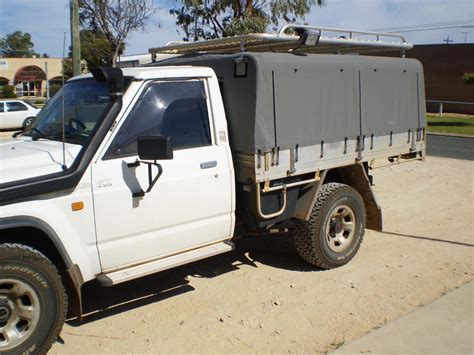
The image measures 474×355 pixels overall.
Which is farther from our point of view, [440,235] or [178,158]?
[440,235]

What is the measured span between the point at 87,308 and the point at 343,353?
221 centimetres

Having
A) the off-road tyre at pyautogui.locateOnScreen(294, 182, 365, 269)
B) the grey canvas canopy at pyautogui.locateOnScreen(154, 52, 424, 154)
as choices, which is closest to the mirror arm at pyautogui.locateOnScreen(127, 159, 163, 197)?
the grey canvas canopy at pyautogui.locateOnScreen(154, 52, 424, 154)

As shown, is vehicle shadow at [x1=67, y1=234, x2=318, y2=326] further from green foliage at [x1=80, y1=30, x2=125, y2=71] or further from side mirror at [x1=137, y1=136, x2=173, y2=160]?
green foliage at [x1=80, y1=30, x2=125, y2=71]

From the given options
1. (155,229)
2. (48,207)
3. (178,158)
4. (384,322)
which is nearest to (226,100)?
(178,158)

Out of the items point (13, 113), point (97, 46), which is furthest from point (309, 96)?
point (13, 113)

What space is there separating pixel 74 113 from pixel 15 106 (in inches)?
820

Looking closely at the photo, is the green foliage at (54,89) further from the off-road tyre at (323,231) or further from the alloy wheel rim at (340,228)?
the alloy wheel rim at (340,228)

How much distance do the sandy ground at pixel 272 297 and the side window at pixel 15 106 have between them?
1959cm

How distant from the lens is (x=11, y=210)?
3.50m

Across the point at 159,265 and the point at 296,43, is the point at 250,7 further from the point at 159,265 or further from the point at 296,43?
the point at 159,265

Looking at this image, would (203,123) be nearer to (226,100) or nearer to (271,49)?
(226,100)

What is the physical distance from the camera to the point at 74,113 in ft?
14.6

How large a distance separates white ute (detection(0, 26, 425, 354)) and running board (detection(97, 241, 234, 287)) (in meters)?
0.01

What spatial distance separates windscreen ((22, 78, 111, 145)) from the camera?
417 centimetres
